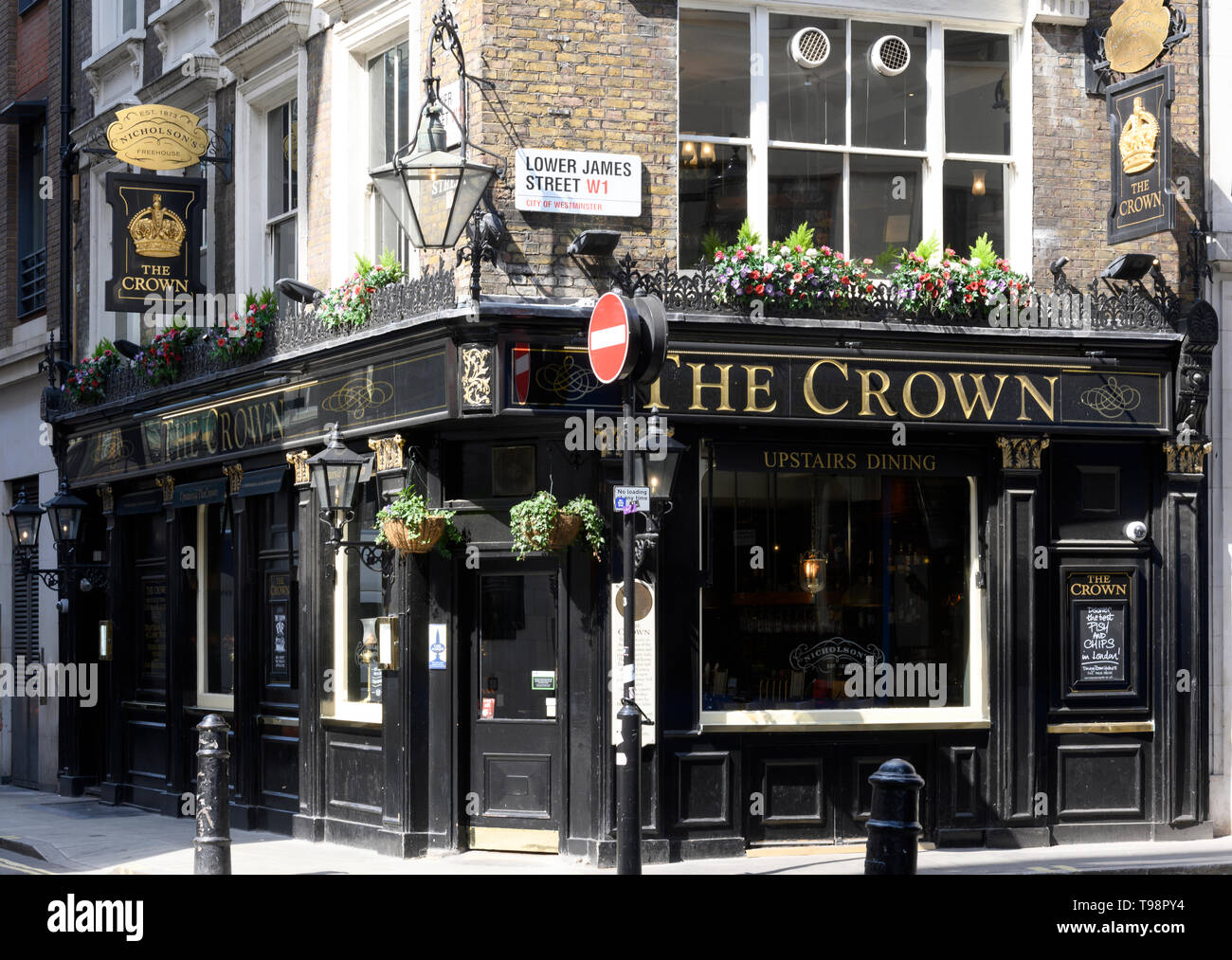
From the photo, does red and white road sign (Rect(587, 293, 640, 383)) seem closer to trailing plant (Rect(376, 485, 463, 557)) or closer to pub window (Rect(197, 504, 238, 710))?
trailing plant (Rect(376, 485, 463, 557))

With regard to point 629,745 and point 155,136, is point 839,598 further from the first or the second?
point 155,136

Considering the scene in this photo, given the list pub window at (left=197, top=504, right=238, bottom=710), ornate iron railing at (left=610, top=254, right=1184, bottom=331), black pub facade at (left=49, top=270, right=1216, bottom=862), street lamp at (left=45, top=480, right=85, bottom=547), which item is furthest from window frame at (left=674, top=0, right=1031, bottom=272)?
street lamp at (left=45, top=480, right=85, bottom=547)

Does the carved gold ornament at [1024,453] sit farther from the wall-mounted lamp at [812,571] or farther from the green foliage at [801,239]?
the green foliage at [801,239]

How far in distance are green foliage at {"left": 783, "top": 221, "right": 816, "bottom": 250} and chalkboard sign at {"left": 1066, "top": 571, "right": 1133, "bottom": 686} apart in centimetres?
380

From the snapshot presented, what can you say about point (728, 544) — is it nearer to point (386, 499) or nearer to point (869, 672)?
point (869, 672)

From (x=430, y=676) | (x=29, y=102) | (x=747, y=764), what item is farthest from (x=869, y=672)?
(x=29, y=102)

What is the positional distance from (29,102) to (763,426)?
42.8 feet

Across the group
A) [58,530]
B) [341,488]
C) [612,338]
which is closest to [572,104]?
[612,338]

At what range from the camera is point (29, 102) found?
2200 cm

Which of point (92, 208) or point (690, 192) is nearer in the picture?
point (690, 192)

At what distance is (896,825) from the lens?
8.26 m

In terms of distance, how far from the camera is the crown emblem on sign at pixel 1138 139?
14.0 metres

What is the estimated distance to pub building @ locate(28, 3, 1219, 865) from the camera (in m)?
13.6

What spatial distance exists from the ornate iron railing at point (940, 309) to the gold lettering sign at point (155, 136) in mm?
6288
